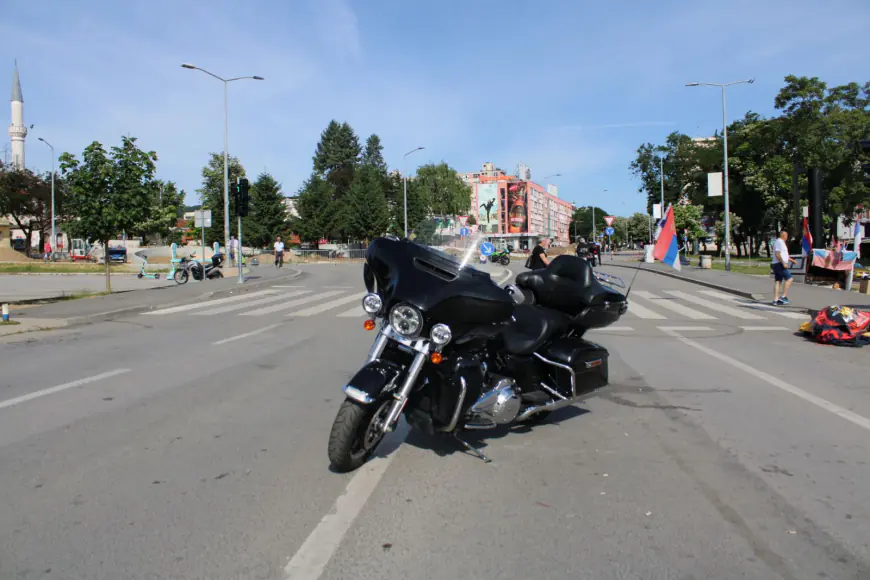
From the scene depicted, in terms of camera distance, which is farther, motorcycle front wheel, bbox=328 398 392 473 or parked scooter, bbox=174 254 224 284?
parked scooter, bbox=174 254 224 284

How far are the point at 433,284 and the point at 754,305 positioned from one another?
14488 mm

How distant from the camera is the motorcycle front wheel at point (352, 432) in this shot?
3910 mm

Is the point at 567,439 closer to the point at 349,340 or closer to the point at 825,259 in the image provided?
the point at 349,340

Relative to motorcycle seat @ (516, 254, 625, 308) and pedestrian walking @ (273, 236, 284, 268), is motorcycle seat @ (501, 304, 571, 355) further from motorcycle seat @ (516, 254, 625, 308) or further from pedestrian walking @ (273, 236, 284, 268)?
pedestrian walking @ (273, 236, 284, 268)

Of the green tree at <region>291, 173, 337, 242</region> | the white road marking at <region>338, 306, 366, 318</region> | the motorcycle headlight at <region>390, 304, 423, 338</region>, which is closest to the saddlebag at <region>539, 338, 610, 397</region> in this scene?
the motorcycle headlight at <region>390, 304, 423, 338</region>

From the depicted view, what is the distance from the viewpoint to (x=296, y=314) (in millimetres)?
14602

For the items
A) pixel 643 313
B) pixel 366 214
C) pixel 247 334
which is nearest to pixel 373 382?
pixel 247 334

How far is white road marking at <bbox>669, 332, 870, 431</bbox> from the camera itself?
551 centimetres

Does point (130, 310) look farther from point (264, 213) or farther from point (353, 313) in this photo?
point (264, 213)

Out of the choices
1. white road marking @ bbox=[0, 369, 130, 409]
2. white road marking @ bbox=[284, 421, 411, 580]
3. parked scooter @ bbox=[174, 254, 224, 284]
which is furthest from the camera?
parked scooter @ bbox=[174, 254, 224, 284]

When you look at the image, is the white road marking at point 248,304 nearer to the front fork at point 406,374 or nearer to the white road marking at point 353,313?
the white road marking at point 353,313

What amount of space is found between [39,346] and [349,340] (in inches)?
188

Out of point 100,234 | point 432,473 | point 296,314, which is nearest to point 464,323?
point 432,473

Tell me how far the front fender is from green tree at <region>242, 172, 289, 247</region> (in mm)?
54540
